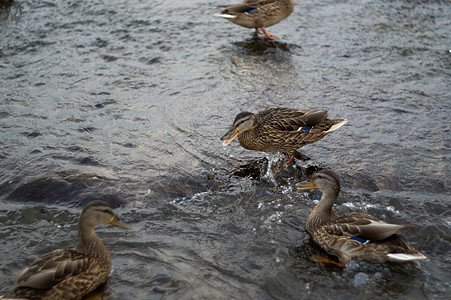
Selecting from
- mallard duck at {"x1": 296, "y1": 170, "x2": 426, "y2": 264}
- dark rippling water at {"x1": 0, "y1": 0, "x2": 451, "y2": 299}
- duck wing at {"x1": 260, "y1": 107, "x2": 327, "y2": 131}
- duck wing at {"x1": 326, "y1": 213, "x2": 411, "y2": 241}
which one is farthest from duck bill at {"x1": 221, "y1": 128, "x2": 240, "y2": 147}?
duck wing at {"x1": 326, "y1": 213, "x2": 411, "y2": 241}

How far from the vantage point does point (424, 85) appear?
8555 mm

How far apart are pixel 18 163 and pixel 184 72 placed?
11.8ft

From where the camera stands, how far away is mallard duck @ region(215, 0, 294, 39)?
33.7ft

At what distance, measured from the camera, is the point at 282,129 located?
21.7 feet

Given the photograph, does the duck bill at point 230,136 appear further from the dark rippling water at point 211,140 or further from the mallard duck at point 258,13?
the mallard duck at point 258,13

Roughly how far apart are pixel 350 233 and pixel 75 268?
8.95 ft

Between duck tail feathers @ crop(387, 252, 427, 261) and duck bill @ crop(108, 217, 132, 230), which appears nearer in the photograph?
duck tail feathers @ crop(387, 252, 427, 261)

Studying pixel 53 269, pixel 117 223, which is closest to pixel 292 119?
pixel 117 223

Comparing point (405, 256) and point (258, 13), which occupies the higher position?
point (258, 13)

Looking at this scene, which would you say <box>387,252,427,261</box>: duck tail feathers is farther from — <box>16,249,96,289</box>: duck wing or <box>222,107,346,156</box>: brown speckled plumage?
<box>16,249,96,289</box>: duck wing

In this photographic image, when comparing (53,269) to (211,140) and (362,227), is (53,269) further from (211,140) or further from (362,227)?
(211,140)

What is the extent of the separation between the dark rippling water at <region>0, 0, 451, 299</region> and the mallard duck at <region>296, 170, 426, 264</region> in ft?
0.54

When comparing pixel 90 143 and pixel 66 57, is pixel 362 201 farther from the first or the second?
pixel 66 57

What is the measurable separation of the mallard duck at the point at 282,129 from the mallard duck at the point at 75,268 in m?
2.28
